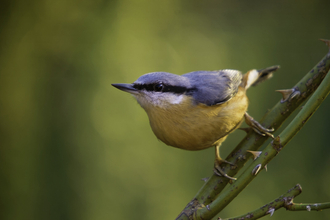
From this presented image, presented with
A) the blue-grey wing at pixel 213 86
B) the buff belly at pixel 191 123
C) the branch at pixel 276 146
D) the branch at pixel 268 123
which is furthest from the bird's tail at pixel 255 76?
the branch at pixel 276 146

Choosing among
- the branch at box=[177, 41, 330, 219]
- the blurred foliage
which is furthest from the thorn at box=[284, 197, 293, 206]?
the blurred foliage

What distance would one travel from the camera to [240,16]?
3154mm

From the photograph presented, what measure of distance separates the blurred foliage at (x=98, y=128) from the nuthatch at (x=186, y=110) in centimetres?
102

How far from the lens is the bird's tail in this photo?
2098 millimetres

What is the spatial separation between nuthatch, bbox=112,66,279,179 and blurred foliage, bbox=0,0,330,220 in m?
1.02

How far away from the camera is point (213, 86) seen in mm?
1716

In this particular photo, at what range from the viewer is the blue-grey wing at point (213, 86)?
1.58 m

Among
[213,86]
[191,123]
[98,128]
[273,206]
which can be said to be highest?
[213,86]

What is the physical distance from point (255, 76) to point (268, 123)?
2.99 ft

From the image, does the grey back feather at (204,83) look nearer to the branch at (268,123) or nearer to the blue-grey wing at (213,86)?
the blue-grey wing at (213,86)

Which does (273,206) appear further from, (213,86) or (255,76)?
(255,76)

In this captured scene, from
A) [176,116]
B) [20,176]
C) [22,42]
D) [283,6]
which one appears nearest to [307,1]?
[283,6]

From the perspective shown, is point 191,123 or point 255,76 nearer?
point 191,123

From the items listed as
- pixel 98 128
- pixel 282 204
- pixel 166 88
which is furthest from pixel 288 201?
pixel 98 128
